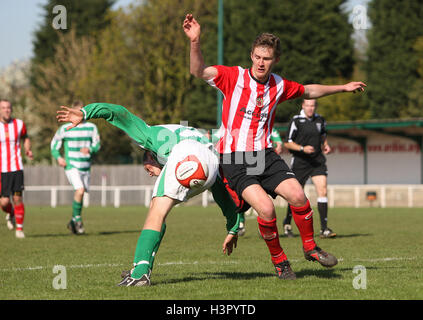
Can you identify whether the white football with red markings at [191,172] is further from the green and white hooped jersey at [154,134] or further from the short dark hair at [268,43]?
the short dark hair at [268,43]

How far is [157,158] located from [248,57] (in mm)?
Answer: 40269

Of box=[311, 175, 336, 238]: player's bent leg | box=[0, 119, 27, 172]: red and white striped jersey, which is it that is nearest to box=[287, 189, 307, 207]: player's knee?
box=[311, 175, 336, 238]: player's bent leg

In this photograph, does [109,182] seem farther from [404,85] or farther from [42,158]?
[404,85]

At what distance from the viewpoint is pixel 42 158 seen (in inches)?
2078

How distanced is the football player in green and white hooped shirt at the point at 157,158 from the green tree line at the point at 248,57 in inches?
1471

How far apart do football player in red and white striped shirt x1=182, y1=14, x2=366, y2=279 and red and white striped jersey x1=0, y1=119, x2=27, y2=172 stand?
7.29 m

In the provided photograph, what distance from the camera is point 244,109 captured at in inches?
274

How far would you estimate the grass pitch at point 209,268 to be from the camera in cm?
603

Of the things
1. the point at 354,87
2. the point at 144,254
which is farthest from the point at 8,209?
the point at 354,87

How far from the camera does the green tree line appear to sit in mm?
44094

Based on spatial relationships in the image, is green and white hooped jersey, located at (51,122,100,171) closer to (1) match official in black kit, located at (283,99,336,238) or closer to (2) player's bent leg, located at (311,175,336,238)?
(1) match official in black kit, located at (283,99,336,238)

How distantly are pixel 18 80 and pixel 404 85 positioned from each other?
122ft

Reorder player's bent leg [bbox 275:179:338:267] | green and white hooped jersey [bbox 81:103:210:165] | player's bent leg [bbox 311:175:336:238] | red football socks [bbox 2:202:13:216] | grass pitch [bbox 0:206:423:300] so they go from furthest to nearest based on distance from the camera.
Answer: red football socks [bbox 2:202:13:216]
player's bent leg [bbox 311:175:336:238]
player's bent leg [bbox 275:179:338:267]
green and white hooped jersey [bbox 81:103:210:165]
grass pitch [bbox 0:206:423:300]

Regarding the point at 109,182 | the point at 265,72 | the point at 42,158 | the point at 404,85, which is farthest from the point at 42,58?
the point at 265,72
